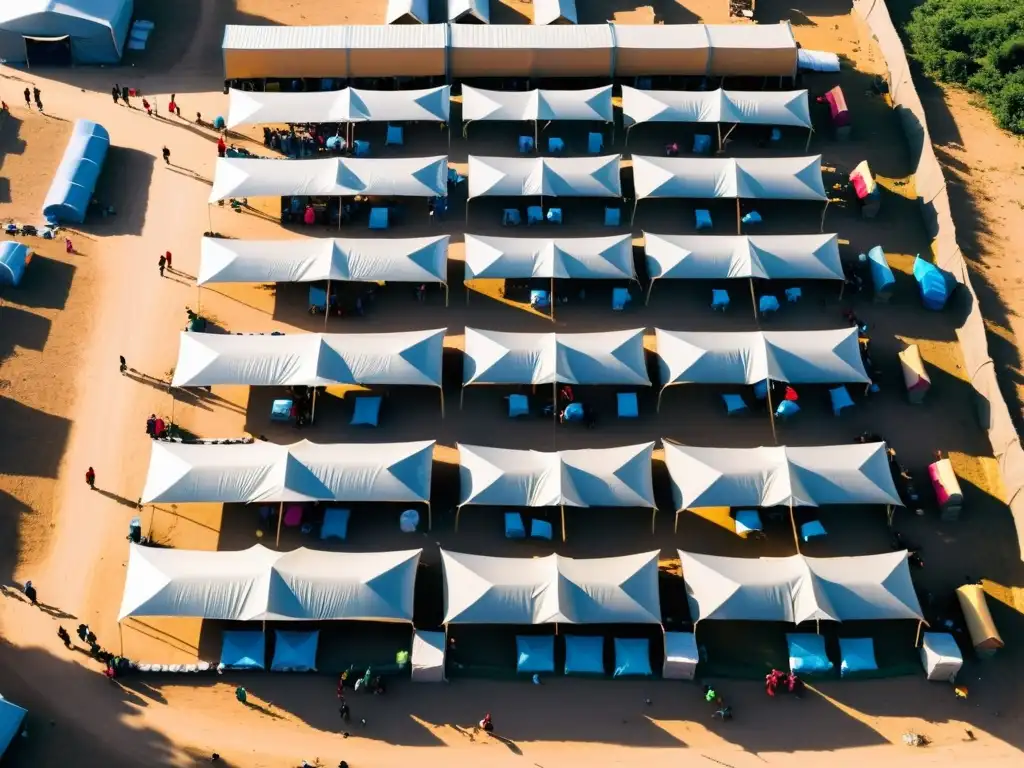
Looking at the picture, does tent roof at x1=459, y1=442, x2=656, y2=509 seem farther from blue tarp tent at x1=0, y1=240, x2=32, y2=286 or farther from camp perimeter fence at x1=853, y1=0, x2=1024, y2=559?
blue tarp tent at x1=0, y1=240, x2=32, y2=286

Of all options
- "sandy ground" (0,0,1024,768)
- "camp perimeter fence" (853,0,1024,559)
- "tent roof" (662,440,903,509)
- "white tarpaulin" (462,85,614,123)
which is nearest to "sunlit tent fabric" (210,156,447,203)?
"sandy ground" (0,0,1024,768)

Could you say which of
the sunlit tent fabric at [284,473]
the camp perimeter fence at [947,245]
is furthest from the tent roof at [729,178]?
the sunlit tent fabric at [284,473]

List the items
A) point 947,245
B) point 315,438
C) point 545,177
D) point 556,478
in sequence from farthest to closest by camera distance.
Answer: point 545,177 < point 947,245 < point 315,438 < point 556,478

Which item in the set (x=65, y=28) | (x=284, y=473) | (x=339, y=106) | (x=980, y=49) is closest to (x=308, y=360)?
(x=284, y=473)

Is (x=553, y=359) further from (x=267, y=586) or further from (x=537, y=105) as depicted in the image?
(x=537, y=105)

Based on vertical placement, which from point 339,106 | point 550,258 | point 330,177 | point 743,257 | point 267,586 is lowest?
point 267,586

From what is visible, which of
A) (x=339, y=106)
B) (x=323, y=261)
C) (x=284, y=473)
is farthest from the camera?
(x=339, y=106)

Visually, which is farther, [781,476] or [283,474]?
[781,476]

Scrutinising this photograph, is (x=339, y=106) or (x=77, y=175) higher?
(x=339, y=106)
